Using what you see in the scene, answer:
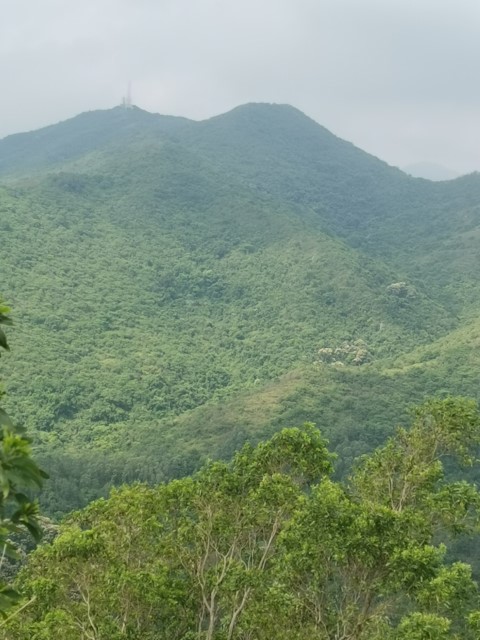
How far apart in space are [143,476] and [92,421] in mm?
15779

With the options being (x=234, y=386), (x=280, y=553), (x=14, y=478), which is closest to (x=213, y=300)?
(x=234, y=386)

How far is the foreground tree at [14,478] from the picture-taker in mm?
2301

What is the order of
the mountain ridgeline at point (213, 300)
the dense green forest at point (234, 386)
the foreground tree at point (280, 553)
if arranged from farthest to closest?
the mountain ridgeline at point (213, 300) → the dense green forest at point (234, 386) → the foreground tree at point (280, 553)

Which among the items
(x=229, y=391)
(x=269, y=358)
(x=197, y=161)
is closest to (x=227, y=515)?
(x=229, y=391)

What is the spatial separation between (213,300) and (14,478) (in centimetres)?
8926

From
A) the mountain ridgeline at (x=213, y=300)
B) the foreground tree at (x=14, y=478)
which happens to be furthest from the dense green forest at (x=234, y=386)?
the mountain ridgeline at (x=213, y=300)

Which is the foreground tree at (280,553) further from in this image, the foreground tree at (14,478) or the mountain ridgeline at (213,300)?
the mountain ridgeline at (213,300)

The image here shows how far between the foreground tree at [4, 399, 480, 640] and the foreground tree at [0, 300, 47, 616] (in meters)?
5.47

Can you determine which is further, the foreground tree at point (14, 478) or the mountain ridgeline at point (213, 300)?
the mountain ridgeline at point (213, 300)

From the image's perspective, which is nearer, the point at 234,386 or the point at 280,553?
the point at 280,553

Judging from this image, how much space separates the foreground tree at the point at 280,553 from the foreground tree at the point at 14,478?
17.9ft

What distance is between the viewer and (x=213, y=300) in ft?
300

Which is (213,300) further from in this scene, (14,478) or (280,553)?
(14,478)

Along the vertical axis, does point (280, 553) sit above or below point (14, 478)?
below
